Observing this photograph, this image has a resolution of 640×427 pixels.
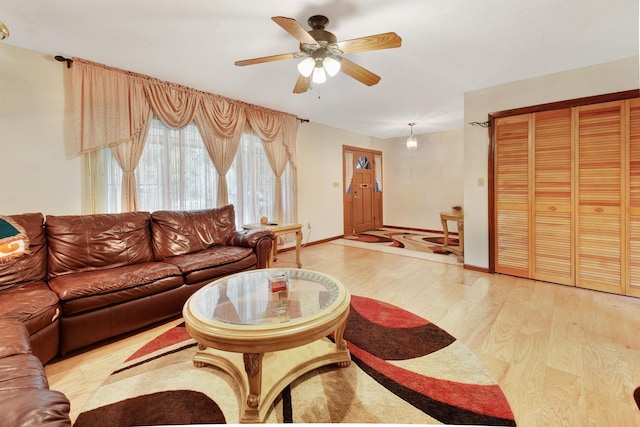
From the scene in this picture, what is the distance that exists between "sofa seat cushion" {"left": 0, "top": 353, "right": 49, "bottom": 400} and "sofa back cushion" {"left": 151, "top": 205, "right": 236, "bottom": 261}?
63.2 inches

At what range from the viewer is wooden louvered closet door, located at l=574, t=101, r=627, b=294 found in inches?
108

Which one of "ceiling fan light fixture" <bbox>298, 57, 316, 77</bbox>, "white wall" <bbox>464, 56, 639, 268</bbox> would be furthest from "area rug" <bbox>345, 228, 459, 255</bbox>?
"ceiling fan light fixture" <bbox>298, 57, 316, 77</bbox>

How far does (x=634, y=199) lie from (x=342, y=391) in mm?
3368

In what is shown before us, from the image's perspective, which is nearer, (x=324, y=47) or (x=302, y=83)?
(x=324, y=47)

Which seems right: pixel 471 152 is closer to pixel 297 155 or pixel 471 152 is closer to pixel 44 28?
pixel 297 155

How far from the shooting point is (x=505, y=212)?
3389 mm

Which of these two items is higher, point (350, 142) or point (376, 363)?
point (350, 142)

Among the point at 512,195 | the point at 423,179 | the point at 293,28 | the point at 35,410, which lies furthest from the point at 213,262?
the point at 423,179

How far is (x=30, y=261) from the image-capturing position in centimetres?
206

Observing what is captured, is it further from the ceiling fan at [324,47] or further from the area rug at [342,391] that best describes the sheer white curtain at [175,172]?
the area rug at [342,391]

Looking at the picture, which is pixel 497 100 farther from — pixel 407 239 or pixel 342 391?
pixel 342 391

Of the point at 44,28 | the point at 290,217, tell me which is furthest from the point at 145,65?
the point at 290,217

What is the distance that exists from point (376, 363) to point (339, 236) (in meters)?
4.21

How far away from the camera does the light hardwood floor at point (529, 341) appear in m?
1.43
